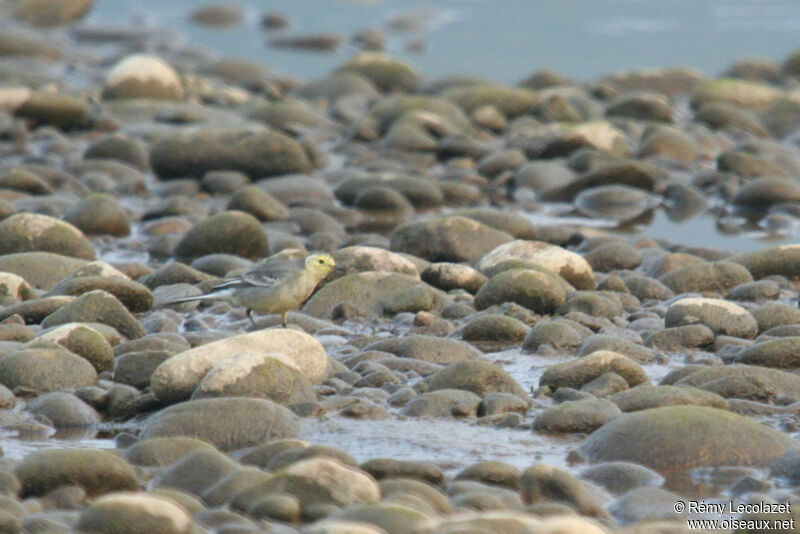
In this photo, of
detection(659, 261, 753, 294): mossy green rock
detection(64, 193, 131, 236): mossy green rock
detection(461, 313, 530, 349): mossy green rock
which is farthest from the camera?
detection(64, 193, 131, 236): mossy green rock

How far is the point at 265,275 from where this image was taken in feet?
26.2

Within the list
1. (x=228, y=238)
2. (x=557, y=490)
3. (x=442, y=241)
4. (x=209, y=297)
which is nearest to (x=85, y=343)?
(x=209, y=297)

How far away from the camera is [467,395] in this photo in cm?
645

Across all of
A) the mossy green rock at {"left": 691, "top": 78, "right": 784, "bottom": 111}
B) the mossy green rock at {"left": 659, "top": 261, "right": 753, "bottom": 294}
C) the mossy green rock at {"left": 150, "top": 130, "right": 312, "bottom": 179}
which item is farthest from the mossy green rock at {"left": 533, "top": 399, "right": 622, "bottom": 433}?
the mossy green rock at {"left": 691, "top": 78, "right": 784, "bottom": 111}

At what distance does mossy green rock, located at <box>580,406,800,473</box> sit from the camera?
566cm

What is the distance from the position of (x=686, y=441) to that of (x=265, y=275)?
318cm

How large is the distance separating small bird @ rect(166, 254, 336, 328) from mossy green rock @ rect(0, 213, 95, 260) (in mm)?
1955

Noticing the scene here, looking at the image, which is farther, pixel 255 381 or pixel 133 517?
pixel 255 381

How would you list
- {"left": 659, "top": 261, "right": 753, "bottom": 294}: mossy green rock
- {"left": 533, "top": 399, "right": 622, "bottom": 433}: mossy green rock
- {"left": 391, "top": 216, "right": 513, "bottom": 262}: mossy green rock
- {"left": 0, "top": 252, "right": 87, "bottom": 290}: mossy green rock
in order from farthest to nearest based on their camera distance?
{"left": 391, "top": 216, "right": 513, "bottom": 262}: mossy green rock
{"left": 659, "top": 261, "right": 753, "bottom": 294}: mossy green rock
{"left": 0, "top": 252, "right": 87, "bottom": 290}: mossy green rock
{"left": 533, "top": 399, "right": 622, "bottom": 433}: mossy green rock

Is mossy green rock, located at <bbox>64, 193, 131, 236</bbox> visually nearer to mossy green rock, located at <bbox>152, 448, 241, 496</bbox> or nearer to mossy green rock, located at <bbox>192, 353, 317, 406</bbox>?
mossy green rock, located at <bbox>192, 353, 317, 406</bbox>

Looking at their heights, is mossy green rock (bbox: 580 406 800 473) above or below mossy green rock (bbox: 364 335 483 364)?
below

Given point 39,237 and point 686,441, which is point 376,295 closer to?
point 39,237

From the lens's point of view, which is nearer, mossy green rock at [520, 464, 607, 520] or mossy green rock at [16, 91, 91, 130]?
mossy green rock at [520, 464, 607, 520]

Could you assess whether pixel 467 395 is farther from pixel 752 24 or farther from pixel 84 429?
pixel 752 24
